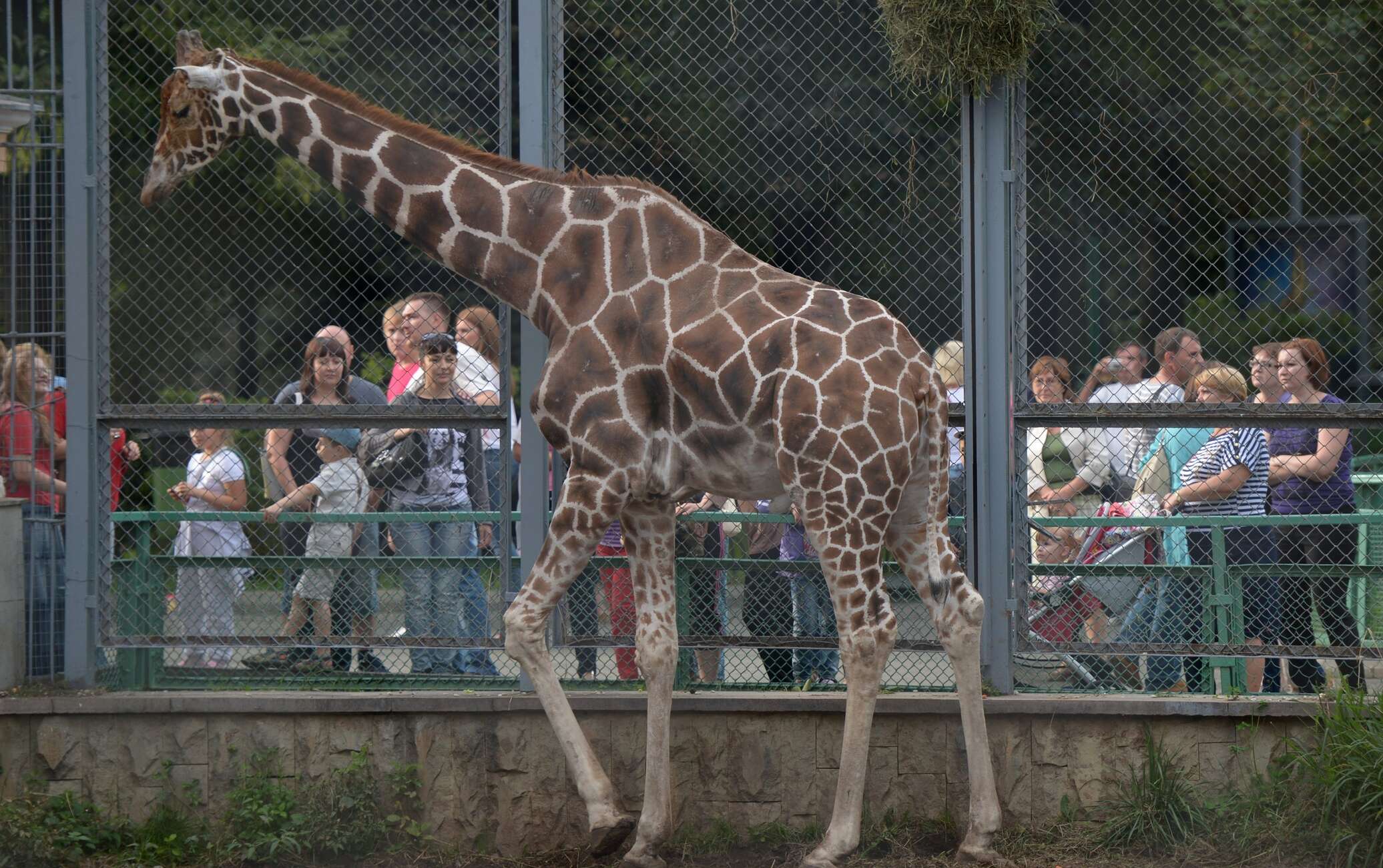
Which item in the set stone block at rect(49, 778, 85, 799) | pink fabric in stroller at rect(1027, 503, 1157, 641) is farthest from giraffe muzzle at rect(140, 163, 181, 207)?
pink fabric in stroller at rect(1027, 503, 1157, 641)

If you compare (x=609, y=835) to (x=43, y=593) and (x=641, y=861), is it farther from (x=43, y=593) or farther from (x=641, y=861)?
(x=43, y=593)

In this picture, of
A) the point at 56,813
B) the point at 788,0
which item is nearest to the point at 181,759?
the point at 56,813

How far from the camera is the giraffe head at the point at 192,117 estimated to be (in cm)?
619

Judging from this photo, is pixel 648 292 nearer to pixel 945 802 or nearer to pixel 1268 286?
pixel 945 802

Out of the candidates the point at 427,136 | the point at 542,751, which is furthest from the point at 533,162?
the point at 542,751

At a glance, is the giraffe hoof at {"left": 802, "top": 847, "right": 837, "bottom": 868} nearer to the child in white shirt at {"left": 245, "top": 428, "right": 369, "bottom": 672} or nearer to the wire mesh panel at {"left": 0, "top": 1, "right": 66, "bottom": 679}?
the child in white shirt at {"left": 245, "top": 428, "right": 369, "bottom": 672}

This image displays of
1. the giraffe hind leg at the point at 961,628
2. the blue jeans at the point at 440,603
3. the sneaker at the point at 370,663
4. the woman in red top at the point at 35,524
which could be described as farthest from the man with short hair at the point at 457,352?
the giraffe hind leg at the point at 961,628

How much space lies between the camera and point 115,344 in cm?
1048

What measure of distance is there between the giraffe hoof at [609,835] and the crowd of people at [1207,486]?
243 centimetres

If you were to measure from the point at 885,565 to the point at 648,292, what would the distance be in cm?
201

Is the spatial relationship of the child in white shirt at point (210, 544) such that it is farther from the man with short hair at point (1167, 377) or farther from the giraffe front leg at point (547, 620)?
the man with short hair at point (1167, 377)

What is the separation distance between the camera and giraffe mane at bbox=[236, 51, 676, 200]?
244 inches

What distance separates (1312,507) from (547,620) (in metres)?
3.90

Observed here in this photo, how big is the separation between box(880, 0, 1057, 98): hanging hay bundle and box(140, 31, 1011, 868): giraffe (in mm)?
1276
